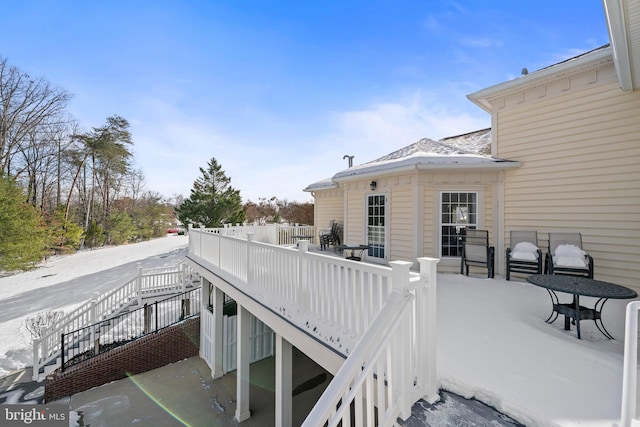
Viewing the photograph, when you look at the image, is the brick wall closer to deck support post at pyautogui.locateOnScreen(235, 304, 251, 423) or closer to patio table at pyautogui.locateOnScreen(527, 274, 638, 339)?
deck support post at pyautogui.locateOnScreen(235, 304, 251, 423)

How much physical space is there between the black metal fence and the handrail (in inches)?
341

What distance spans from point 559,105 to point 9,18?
17501 mm

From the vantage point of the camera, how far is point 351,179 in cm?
770

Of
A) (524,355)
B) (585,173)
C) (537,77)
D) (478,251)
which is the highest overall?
(537,77)

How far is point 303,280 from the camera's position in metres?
3.29

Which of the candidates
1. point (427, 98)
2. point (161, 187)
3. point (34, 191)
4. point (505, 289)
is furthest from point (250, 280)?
point (161, 187)

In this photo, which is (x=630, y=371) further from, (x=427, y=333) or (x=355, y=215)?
(x=355, y=215)

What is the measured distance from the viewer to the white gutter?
2.74 meters

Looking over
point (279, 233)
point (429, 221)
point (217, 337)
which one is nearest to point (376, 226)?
point (429, 221)

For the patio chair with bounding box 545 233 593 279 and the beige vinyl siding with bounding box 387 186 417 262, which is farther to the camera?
the beige vinyl siding with bounding box 387 186 417 262

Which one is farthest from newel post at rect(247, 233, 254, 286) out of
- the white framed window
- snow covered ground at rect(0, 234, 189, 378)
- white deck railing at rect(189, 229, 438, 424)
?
snow covered ground at rect(0, 234, 189, 378)

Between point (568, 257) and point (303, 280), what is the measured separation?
189 inches

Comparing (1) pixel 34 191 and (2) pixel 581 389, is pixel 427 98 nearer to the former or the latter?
(2) pixel 581 389

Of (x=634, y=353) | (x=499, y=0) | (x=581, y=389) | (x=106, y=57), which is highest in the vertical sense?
(x=106, y=57)
